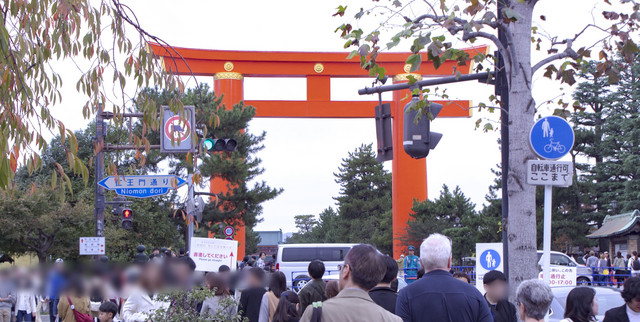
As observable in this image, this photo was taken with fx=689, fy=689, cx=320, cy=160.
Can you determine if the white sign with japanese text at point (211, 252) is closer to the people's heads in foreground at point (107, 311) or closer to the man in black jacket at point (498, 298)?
the people's heads in foreground at point (107, 311)

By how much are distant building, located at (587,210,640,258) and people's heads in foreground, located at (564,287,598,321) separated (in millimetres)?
26808

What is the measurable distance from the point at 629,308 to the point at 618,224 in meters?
28.5

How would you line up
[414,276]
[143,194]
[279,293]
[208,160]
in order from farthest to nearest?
[208,160] → [414,276] → [143,194] → [279,293]

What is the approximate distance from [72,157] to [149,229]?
31428mm

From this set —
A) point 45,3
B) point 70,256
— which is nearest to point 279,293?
point 45,3

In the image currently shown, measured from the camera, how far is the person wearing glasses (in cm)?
345

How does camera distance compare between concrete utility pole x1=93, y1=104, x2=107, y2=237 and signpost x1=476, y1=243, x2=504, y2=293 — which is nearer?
signpost x1=476, y1=243, x2=504, y2=293

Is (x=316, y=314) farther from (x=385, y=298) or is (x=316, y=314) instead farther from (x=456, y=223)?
(x=456, y=223)

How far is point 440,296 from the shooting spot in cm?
432

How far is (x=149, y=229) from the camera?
35000 millimetres

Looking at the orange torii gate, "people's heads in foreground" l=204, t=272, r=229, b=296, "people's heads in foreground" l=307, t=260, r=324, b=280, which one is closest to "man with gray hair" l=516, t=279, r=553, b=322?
"people's heads in foreground" l=307, t=260, r=324, b=280

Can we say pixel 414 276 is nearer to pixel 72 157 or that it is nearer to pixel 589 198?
pixel 72 157

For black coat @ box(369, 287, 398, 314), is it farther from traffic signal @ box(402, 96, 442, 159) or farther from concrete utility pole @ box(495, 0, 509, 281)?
traffic signal @ box(402, 96, 442, 159)

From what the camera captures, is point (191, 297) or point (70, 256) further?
point (70, 256)
